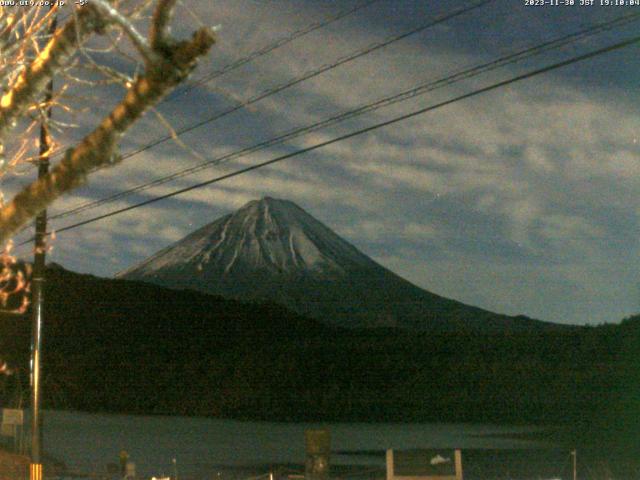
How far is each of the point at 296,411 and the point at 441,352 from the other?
107 feet

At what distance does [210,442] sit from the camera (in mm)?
57312

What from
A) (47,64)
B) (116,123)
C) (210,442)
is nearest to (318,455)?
(47,64)

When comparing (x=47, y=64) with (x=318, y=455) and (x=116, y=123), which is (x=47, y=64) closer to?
(x=116, y=123)

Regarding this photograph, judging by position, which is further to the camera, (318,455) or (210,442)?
(210,442)

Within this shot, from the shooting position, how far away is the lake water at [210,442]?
134 feet

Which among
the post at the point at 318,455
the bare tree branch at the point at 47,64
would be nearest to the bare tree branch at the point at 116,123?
the bare tree branch at the point at 47,64

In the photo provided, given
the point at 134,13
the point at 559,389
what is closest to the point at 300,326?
the point at 559,389

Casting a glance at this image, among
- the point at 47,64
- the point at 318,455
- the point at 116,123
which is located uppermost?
the point at 47,64

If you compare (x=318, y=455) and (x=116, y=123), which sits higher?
(x=116, y=123)

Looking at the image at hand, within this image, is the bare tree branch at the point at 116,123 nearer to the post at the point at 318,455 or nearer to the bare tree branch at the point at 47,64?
the bare tree branch at the point at 47,64

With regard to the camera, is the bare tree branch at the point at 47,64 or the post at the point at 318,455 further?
the post at the point at 318,455

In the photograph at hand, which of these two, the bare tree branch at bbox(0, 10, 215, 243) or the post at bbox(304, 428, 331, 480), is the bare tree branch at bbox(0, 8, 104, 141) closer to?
the bare tree branch at bbox(0, 10, 215, 243)

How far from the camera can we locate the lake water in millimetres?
40906

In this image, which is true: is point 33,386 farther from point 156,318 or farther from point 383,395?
point 156,318
